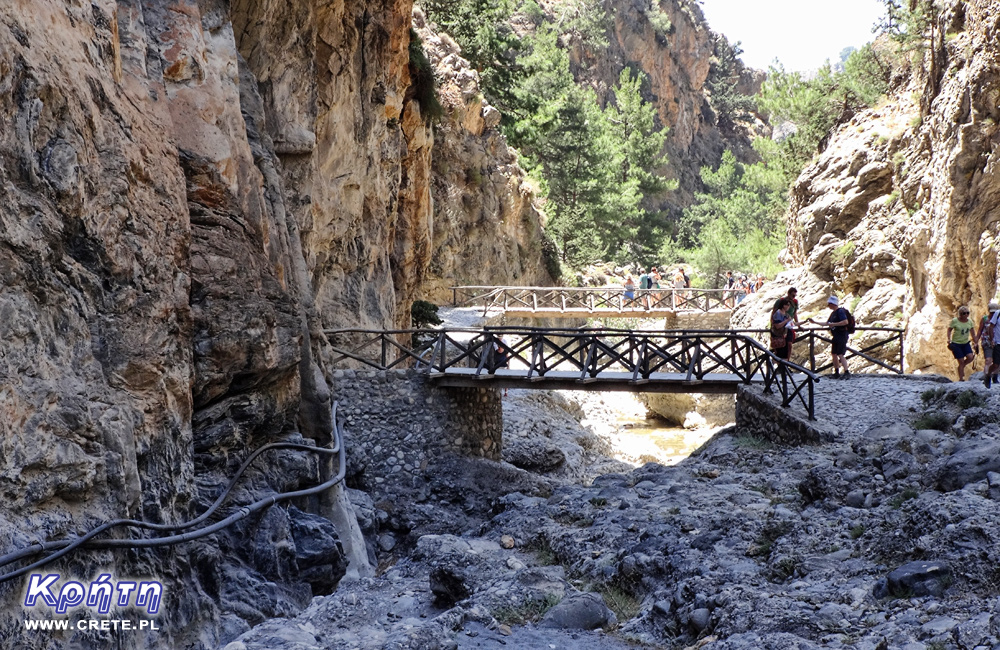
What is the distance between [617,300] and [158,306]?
21838 millimetres

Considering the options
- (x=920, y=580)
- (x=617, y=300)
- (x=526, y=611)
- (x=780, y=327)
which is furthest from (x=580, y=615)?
(x=617, y=300)

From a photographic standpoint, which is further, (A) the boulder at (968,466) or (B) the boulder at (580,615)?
(A) the boulder at (968,466)

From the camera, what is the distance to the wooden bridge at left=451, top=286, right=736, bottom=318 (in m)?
26.1

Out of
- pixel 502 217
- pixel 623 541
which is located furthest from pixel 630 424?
pixel 623 541

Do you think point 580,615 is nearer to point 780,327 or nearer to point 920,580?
point 920,580

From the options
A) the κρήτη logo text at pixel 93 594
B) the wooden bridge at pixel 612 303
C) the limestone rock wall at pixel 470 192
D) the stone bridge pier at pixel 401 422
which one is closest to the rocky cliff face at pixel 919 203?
the wooden bridge at pixel 612 303

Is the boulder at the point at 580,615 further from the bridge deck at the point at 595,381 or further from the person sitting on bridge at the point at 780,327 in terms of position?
the person sitting on bridge at the point at 780,327

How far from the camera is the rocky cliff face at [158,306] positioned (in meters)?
4.65

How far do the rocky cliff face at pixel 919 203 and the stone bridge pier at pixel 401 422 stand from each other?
9088 millimetres

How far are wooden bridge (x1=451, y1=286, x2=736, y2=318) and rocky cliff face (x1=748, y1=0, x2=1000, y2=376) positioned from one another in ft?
10.2

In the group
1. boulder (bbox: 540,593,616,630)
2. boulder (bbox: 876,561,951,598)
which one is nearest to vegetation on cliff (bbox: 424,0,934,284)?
boulder (bbox: 876,561,951,598)

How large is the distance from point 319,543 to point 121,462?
282 cm

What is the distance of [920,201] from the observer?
17781mm

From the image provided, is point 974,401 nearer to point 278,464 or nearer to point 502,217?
point 278,464
